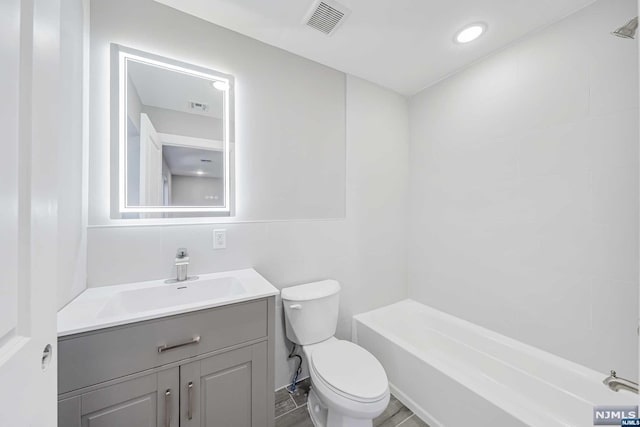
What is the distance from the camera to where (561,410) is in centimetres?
135

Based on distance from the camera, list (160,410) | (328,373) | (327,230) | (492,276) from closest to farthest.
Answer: (160,410) < (328,373) < (492,276) < (327,230)

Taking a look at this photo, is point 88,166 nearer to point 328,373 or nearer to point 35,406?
point 35,406

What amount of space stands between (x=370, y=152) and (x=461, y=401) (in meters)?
1.80

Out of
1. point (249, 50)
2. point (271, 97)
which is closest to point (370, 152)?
point (271, 97)

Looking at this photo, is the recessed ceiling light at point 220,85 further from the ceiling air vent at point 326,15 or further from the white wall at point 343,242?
the white wall at point 343,242

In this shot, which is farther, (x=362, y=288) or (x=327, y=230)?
(x=362, y=288)

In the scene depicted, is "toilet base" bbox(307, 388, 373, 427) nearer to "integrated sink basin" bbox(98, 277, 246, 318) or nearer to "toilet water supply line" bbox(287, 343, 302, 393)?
"toilet water supply line" bbox(287, 343, 302, 393)

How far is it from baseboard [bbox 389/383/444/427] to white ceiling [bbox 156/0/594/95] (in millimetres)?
2398

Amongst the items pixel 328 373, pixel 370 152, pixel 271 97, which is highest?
pixel 271 97

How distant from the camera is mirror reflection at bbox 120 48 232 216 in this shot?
1320mm

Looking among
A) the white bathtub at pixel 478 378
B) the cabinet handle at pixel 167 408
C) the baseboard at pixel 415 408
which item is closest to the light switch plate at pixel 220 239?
the cabinet handle at pixel 167 408

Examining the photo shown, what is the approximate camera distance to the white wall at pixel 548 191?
127 cm

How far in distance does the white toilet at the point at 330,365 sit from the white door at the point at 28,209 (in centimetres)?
107

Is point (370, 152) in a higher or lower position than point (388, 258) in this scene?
higher
